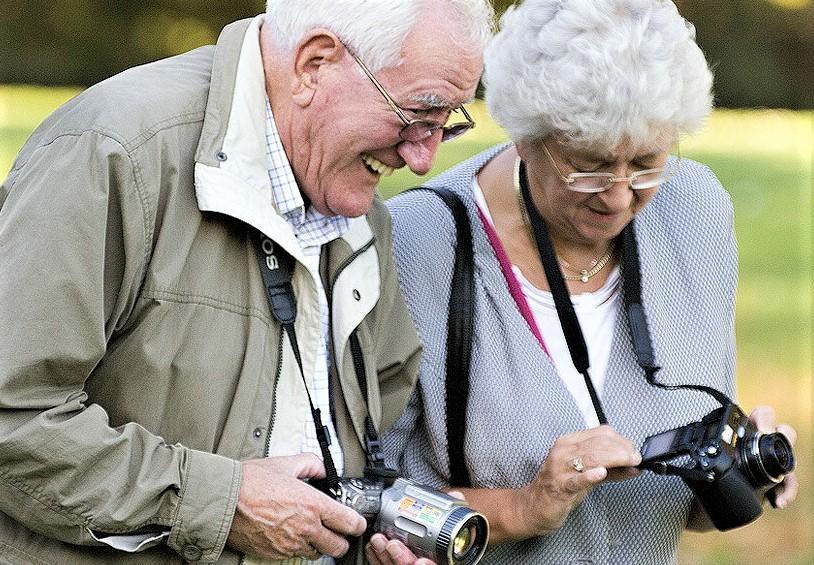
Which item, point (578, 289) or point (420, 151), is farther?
point (578, 289)

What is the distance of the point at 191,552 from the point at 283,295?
0.39m

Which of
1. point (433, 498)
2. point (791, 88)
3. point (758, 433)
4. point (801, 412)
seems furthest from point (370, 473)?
point (791, 88)

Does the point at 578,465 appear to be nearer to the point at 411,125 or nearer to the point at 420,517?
the point at 420,517

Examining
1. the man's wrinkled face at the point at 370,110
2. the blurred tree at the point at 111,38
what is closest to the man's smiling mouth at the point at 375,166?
the man's wrinkled face at the point at 370,110

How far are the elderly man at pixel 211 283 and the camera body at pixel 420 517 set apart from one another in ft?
0.18

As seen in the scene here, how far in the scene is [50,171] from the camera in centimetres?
170

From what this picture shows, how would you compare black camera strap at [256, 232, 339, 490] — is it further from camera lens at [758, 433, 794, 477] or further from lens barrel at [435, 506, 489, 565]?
camera lens at [758, 433, 794, 477]

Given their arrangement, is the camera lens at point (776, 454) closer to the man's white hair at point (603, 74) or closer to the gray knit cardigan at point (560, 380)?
the gray knit cardigan at point (560, 380)

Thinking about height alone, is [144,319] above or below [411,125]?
below

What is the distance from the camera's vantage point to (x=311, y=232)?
2035mm

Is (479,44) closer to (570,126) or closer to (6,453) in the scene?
(570,126)

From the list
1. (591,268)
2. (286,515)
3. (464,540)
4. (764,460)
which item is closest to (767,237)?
(591,268)

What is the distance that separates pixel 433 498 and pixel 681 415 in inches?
20.3

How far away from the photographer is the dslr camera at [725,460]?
2090 millimetres
